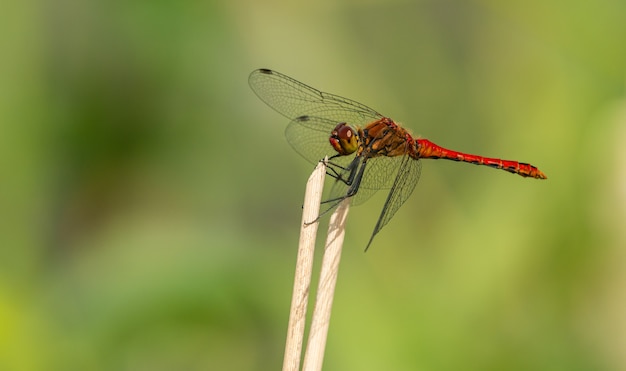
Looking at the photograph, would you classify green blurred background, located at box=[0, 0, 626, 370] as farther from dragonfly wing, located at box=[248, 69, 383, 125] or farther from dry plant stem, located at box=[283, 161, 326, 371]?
dry plant stem, located at box=[283, 161, 326, 371]

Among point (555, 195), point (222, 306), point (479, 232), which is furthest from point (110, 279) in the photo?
point (555, 195)

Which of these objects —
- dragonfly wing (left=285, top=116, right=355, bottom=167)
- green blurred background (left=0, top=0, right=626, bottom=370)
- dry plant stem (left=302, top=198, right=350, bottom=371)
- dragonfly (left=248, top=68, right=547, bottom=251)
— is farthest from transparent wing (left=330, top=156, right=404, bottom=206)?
green blurred background (left=0, top=0, right=626, bottom=370)

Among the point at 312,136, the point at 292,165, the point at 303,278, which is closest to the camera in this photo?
the point at 303,278

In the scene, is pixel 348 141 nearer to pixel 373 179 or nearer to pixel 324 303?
pixel 373 179

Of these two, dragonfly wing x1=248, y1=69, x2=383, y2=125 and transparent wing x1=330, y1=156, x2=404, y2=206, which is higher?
dragonfly wing x1=248, y1=69, x2=383, y2=125

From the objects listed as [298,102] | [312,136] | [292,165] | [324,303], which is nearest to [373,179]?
[312,136]

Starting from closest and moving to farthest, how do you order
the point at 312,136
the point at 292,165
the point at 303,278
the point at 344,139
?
the point at 303,278 < the point at 344,139 < the point at 312,136 < the point at 292,165

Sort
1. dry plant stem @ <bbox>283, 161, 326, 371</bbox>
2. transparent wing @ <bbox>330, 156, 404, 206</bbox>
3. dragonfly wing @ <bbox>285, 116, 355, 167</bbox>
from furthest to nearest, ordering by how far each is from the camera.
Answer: dragonfly wing @ <bbox>285, 116, 355, 167</bbox> → transparent wing @ <bbox>330, 156, 404, 206</bbox> → dry plant stem @ <bbox>283, 161, 326, 371</bbox>
